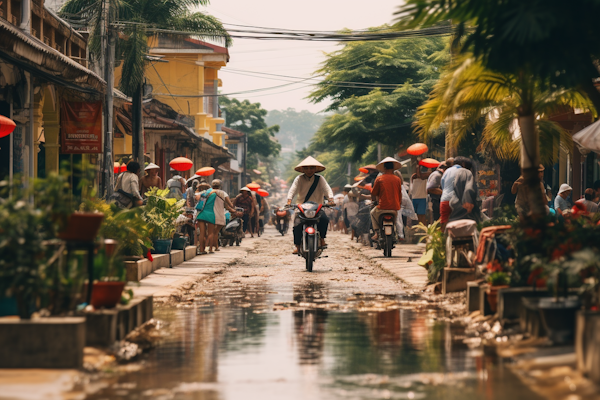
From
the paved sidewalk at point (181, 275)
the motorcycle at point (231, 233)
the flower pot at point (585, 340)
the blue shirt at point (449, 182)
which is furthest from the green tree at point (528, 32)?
the motorcycle at point (231, 233)

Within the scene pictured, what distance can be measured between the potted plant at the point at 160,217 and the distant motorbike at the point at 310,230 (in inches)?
90.0

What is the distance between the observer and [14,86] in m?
17.4

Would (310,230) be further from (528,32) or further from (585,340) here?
(585,340)

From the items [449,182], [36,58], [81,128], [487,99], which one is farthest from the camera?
[81,128]

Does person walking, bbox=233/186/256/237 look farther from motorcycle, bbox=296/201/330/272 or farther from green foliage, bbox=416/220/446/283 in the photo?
green foliage, bbox=416/220/446/283

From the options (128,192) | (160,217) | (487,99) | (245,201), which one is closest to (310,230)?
(160,217)

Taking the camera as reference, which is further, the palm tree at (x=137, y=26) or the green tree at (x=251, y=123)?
the green tree at (x=251, y=123)

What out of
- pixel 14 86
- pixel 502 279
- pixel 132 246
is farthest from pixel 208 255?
pixel 502 279

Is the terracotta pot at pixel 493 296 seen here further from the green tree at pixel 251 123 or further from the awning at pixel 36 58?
the green tree at pixel 251 123

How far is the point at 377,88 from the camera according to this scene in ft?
100

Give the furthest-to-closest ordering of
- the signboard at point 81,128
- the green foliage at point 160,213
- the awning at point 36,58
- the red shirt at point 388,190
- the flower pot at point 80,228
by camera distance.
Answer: the signboard at point 81,128
the red shirt at point 388,190
the green foliage at point 160,213
the awning at point 36,58
the flower pot at point 80,228

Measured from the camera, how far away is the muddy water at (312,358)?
5.48 metres

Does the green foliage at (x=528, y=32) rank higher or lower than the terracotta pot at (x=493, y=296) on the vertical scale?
higher

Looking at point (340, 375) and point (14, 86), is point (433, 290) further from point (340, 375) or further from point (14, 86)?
point (14, 86)
